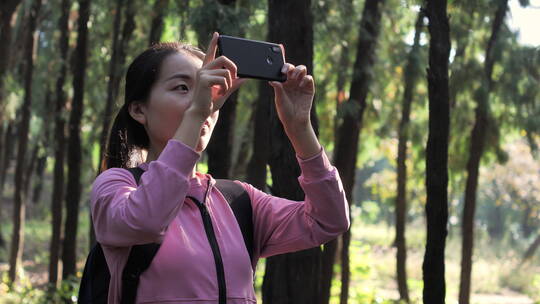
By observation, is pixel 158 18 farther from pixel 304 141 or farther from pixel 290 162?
pixel 304 141

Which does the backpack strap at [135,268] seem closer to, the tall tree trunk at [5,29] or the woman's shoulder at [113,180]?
the woman's shoulder at [113,180]

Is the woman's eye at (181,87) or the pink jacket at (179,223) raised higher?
the woman's eye at (181,87)

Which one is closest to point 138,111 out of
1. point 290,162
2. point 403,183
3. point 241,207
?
point 241,207

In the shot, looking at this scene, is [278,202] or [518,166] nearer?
[278,202]

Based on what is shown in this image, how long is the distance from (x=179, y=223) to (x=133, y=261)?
0.16 metres

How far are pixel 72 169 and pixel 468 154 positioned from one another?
21.5ft

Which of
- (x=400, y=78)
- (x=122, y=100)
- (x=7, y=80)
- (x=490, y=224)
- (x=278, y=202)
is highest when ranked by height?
(x=400, y=78)

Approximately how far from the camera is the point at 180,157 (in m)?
2.03

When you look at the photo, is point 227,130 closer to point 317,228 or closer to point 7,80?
point 7,80

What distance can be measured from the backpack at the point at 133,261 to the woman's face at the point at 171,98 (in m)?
0.14

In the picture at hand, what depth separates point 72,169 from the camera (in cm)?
1120

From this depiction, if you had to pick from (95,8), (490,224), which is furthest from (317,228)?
(490,224)

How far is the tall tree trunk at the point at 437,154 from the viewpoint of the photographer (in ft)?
15.7

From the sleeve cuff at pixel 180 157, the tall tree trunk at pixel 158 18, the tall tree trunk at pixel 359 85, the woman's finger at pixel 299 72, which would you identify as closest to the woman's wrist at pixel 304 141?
the woman's finger at pixel 299 72
